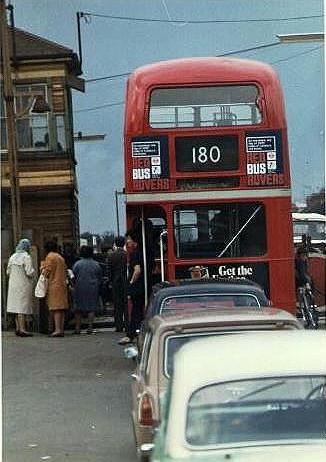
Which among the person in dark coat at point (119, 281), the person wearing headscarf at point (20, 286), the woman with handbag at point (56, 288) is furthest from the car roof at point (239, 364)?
the person in dark coat at point (119, 281)

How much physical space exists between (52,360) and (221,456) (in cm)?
829

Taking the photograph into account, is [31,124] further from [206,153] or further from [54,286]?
[206,153]

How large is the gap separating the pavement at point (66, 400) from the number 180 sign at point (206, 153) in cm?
261

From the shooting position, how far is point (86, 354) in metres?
13.4

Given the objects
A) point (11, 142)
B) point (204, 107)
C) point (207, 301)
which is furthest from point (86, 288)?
point (207, 301)

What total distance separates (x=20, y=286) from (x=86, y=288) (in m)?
1.04

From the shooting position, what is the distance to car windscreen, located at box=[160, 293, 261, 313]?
8.90m

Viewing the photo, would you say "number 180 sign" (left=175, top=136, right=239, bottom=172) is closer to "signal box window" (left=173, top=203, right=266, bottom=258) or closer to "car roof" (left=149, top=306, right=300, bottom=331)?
"signal box window" (left=173, top=203, right=266, bottom=258)

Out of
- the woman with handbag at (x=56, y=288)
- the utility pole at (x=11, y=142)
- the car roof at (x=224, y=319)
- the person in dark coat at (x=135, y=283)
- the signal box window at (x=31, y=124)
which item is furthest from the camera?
the signal box window at (x=31, y=124)

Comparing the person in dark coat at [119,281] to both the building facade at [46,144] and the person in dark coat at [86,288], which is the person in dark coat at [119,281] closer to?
the person in dark coat at [86,288]

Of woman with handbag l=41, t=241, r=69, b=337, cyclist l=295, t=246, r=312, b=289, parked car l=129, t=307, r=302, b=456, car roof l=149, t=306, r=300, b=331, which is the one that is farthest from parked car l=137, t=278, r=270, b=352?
woman with handbag l=41, t=241, r=69, b=337

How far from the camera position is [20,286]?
15.0m

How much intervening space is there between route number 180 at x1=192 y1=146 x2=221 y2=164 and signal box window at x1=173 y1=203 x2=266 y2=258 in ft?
1.97

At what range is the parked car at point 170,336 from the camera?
6777 mm
